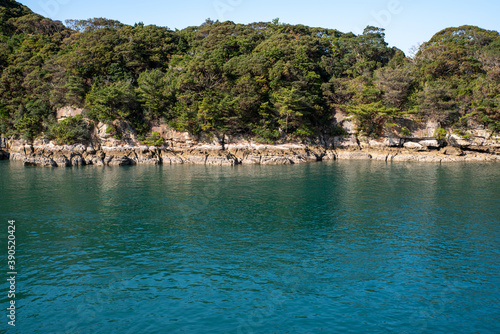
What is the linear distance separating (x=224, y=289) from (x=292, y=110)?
49.5 metres

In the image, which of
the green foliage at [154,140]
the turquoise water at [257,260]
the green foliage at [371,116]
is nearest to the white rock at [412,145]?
the green foliage at [371,116]

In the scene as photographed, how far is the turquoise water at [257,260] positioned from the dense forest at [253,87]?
99.4ft

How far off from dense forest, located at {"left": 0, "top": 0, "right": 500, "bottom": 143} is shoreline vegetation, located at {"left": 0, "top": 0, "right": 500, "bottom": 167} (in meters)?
0.24

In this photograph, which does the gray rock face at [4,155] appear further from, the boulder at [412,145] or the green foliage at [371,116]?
the boulder at [412,145]

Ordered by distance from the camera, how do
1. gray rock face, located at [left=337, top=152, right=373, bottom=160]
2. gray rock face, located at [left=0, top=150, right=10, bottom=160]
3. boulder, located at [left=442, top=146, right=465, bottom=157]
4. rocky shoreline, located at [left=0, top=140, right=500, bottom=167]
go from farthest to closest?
gray rock face, located at [left=0, top=150, right=10, bottom=160]
gray rock face, located at [left=337, top=152, right=373, bottom=160]
boulder, located at [left=442, top=146, right=465, bottom=157]
rocky shoreline, located at [left=0, top=140, right=500, bottom=167]

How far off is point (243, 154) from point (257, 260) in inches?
1713

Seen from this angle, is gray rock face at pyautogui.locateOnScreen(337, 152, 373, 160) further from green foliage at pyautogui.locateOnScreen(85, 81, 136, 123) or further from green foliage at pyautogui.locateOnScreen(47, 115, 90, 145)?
green foliage at pyautogui.locateOnScreen(47, 115, 90, 145)

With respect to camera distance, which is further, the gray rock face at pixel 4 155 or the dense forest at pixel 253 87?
the gray rock face at pixel 4 155

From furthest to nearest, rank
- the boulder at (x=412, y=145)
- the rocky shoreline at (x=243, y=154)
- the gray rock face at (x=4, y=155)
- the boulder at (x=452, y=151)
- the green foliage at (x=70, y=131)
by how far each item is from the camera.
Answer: the gray rock face at (x=4, y=155), the boulder at (x=412, y=145), the green foliage at (x=70, y=131), the boulder at (x=452, y=151), the rocky shoreline at (x=243, y=154)

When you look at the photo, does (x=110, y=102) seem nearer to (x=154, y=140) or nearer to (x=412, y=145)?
(x=154, y=140)

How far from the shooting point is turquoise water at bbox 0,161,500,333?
1196 centimetres

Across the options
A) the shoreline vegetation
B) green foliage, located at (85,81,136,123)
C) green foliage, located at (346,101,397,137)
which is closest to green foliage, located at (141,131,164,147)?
the shoreline vegetation

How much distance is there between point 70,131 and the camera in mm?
59875

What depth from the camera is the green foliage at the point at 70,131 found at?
60406 mm
